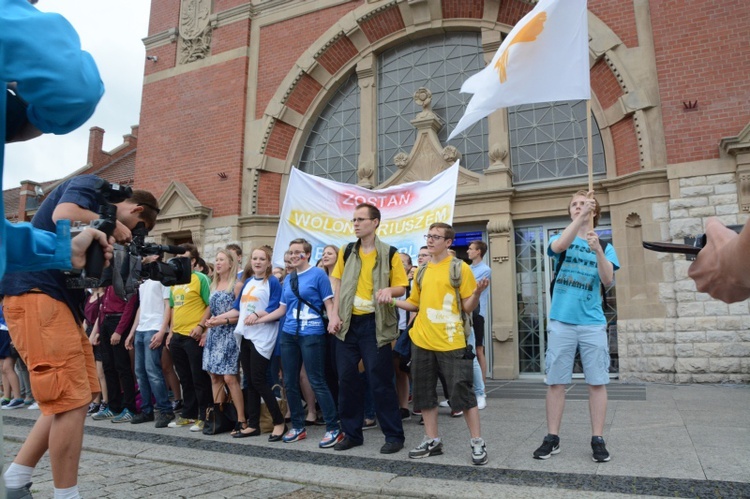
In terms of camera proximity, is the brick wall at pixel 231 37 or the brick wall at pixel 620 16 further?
the brick wall at pixel 231 37

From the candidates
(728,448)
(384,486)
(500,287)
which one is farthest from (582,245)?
(500,287)

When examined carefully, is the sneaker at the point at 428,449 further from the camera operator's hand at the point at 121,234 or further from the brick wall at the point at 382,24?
the brick wall at the point at 382,24

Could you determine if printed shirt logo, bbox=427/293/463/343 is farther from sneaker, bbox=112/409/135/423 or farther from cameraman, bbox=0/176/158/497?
sneaker, bbox=112/409/135/423

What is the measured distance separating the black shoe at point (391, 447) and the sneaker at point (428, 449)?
204 mm

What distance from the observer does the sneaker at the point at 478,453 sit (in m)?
4.13

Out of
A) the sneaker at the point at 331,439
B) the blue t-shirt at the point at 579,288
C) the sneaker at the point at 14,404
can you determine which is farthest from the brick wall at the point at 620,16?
the sneaker at the point at 14,404

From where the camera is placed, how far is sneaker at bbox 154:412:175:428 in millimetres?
6348

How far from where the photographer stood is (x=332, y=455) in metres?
4.66

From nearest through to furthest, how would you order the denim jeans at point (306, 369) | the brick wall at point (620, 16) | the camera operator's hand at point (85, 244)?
the camera operator's hand at point (85, 244) < the denim jeans at point (306, 369) < the brick wall at point (620, 16)

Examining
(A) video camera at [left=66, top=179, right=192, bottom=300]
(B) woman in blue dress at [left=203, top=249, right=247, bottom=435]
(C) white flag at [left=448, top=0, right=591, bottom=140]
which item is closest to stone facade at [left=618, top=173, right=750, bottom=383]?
(C) white flag at [left=448, top=0, right=591, bottom=140]

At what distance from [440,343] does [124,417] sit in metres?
4.70

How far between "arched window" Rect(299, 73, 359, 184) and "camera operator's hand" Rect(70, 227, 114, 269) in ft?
34.3

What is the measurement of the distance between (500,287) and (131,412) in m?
6.69


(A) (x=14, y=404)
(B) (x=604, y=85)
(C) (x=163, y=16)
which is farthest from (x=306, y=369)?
(C) (x=163, y=16)
